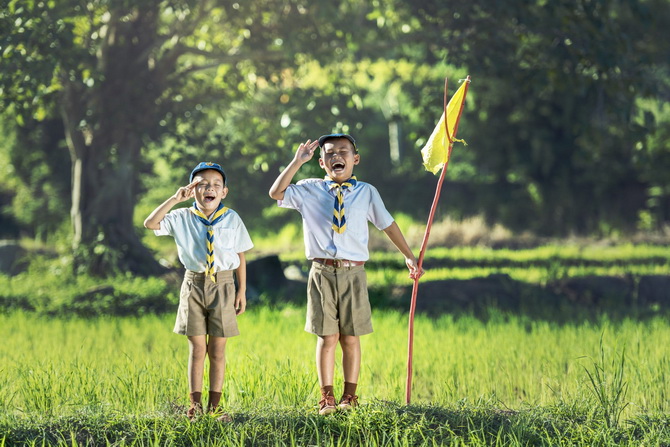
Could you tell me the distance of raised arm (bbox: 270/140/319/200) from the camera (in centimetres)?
→ 443

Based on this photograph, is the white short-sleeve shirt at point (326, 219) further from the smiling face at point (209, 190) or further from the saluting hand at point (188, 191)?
the saluting hand at point (188, 191)

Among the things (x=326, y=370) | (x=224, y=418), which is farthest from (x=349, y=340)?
(x=224, y=418)

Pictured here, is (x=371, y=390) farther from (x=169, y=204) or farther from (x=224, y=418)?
(x=169, y=204)

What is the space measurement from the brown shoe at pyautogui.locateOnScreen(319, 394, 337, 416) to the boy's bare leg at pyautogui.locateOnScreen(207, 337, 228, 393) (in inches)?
20.2

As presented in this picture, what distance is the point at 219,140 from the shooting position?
14.5 metres

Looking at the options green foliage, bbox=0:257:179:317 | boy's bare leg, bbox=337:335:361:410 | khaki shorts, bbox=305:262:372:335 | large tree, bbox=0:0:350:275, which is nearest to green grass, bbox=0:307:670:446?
boy's bare leg, bbox=337:335:361:410

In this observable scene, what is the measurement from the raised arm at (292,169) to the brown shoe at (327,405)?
1.03 m

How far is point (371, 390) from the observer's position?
18.4 feet

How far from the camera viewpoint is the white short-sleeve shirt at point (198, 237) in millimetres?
4504

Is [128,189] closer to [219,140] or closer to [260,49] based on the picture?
[219,140]

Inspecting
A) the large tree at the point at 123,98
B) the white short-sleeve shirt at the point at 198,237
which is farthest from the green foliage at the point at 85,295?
the white short-sleeve shirt at the point at 198,237

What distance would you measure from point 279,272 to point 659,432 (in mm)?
7943

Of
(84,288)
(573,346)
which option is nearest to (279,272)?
(84,288)

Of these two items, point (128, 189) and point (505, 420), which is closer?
point (505, 420)
